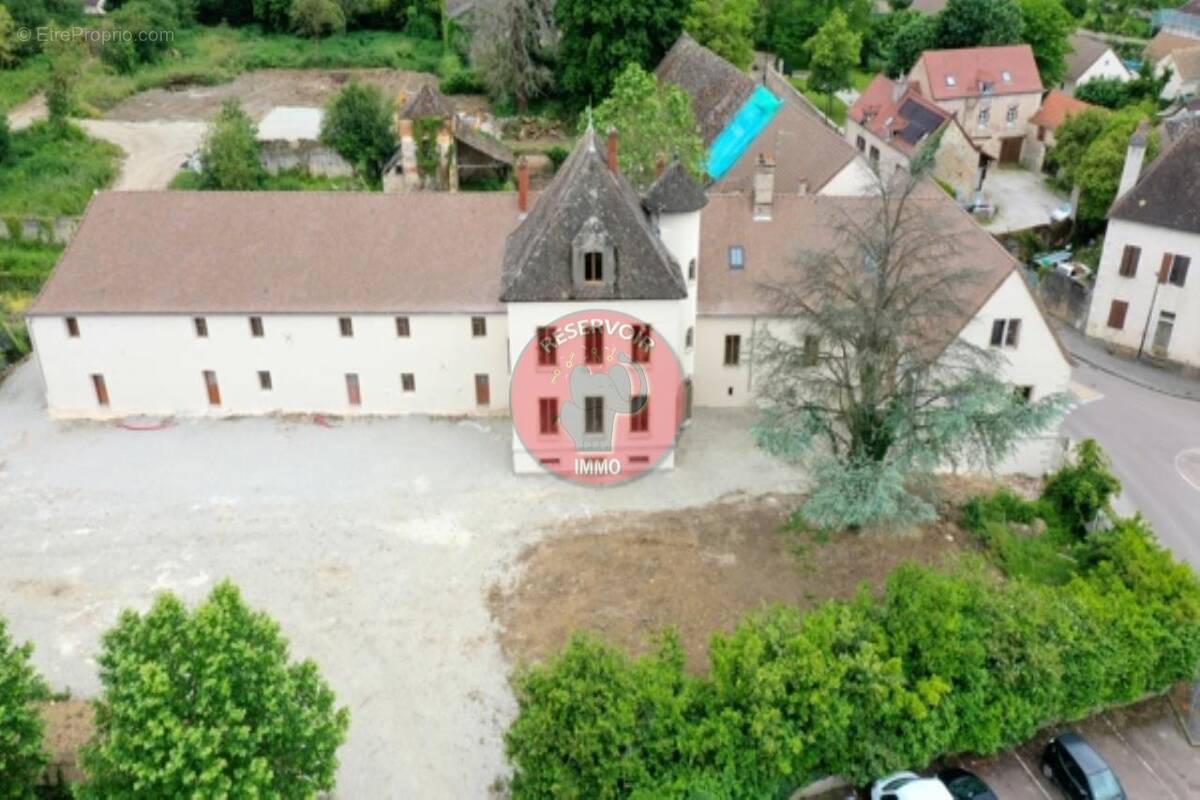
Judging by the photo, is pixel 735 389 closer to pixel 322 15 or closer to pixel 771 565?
pixel 771 565

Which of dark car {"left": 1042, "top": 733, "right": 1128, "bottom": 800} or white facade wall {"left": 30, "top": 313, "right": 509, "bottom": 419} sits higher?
white facade wall {"left": 30, "top": 313, "right": 509, "bottom": 419}

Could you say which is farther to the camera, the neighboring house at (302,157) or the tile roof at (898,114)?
the tile roof at (898,114)

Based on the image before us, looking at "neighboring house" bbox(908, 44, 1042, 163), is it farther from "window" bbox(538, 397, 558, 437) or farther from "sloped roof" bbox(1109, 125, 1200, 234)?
"window" bbox(538, 397, 558, 437)

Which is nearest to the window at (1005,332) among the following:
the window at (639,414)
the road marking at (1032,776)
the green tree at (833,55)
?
the window at (639,414)

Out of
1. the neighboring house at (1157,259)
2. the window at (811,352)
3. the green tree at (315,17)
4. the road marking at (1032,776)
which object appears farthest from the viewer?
the green tree at (315,17)

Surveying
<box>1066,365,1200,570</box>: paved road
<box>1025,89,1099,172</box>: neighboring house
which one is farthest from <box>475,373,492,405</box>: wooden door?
<box>1025,89,1099,172</box>: neighboring house

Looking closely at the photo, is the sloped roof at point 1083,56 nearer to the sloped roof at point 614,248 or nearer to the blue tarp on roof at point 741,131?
the blue tarp on roof at point 741,131
